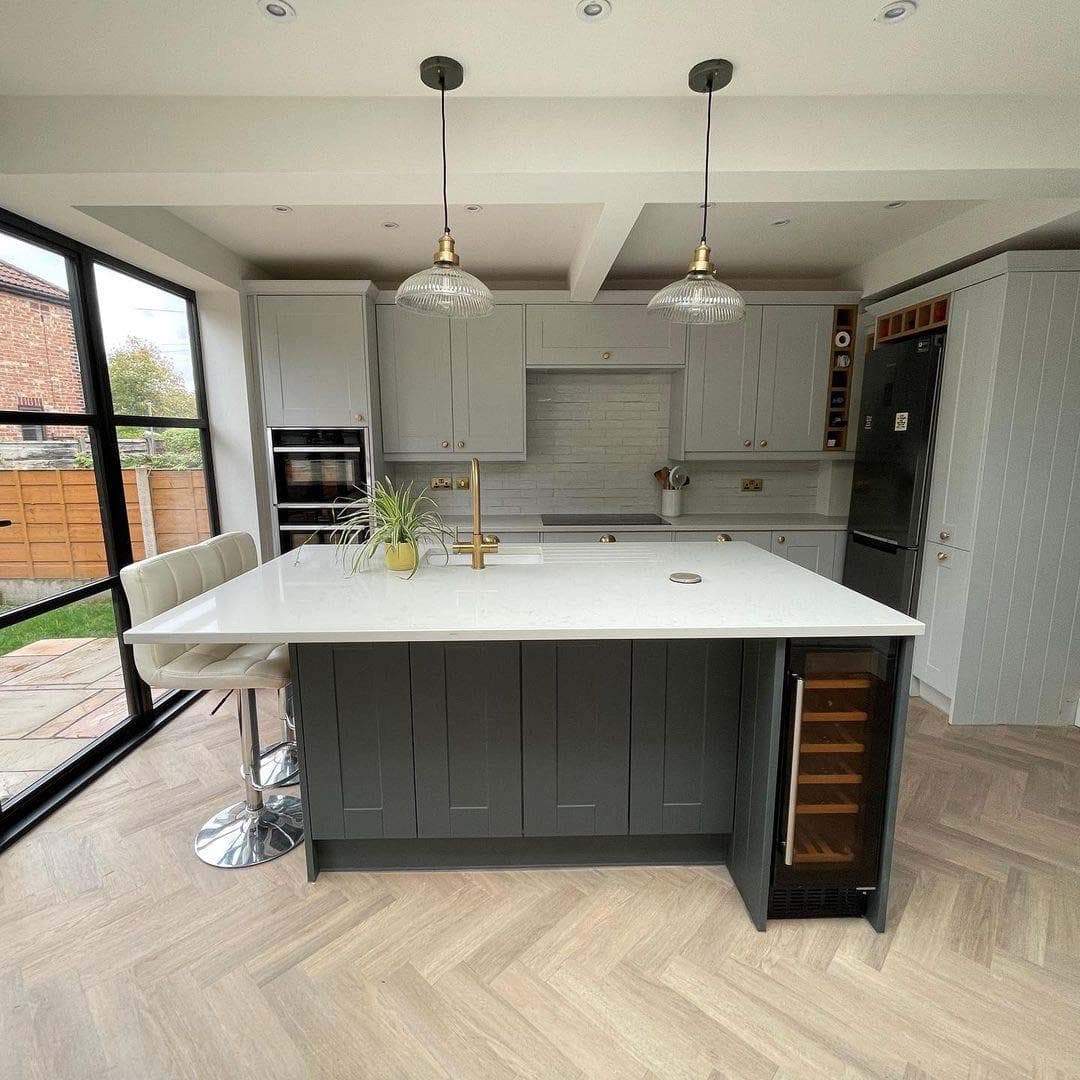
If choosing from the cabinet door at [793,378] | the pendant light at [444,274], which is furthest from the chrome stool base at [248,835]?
the cabinet door at [793,378]

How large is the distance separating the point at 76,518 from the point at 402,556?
Answer: 1.62m

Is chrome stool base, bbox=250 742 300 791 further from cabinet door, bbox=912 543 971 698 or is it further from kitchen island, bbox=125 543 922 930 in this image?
cabinet door, bbox=912 543 971 698

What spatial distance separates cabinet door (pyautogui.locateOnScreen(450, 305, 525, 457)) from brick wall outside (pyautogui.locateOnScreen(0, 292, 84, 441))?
1.99 meters

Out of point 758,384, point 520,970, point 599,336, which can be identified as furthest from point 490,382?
point 520,970

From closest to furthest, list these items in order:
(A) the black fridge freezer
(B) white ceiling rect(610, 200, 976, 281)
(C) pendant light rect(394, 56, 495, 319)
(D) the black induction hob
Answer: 1. (C) pendant light rect(394, 56, 495, 319)
2. (B) white ceiling rect(610, 200, 976, 281)
3. (A) the black fridge freezer
4. (D) the black induction hob

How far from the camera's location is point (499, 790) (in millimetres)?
1805

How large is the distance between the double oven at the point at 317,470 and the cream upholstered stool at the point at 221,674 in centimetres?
127

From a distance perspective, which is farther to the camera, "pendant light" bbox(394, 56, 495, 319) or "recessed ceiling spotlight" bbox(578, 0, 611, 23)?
"pendant light" bbox(394, 56, 495, 319)

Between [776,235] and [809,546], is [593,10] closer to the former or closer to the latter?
[776,235]

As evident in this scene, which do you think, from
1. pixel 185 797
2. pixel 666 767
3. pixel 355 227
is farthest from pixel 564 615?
pixel 355 227

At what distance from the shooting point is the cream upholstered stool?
6.01 ft

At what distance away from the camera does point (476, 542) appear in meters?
2.17

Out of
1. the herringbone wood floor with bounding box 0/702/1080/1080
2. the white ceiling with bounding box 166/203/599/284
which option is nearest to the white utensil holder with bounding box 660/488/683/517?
the white ceiling with bounding box 166/203/599/284

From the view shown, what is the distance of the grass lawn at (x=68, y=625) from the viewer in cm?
214
